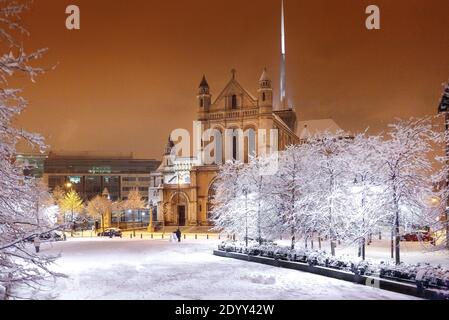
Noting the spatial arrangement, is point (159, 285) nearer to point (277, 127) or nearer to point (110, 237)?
point (110, 237)

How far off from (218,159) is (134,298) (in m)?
49.7

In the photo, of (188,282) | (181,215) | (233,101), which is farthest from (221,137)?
(188,282)

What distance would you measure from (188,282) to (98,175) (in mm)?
113303

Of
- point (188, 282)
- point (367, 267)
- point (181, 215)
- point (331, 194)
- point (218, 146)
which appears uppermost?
point (218, 146)

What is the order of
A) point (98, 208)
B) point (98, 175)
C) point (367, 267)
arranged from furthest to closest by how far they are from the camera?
point (98, 175) → point (98, 208) → point (367, 267)

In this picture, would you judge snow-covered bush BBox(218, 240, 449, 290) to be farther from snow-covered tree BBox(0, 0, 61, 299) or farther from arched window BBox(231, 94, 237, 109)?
arched window BBox(231, 94, 237, 109)

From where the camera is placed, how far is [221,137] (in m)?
66.1

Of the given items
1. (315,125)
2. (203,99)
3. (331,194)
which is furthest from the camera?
(315,125)

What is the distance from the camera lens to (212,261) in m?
28.2

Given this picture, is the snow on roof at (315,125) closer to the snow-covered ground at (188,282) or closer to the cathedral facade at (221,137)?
the cathedral facade at (221,137)

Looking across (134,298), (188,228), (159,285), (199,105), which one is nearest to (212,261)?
(159,285)

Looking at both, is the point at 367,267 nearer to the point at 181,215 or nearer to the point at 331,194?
the point at 331,194

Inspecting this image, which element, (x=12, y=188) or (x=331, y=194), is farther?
(x=331, y=194)

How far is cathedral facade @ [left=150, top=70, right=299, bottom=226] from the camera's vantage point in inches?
2500
